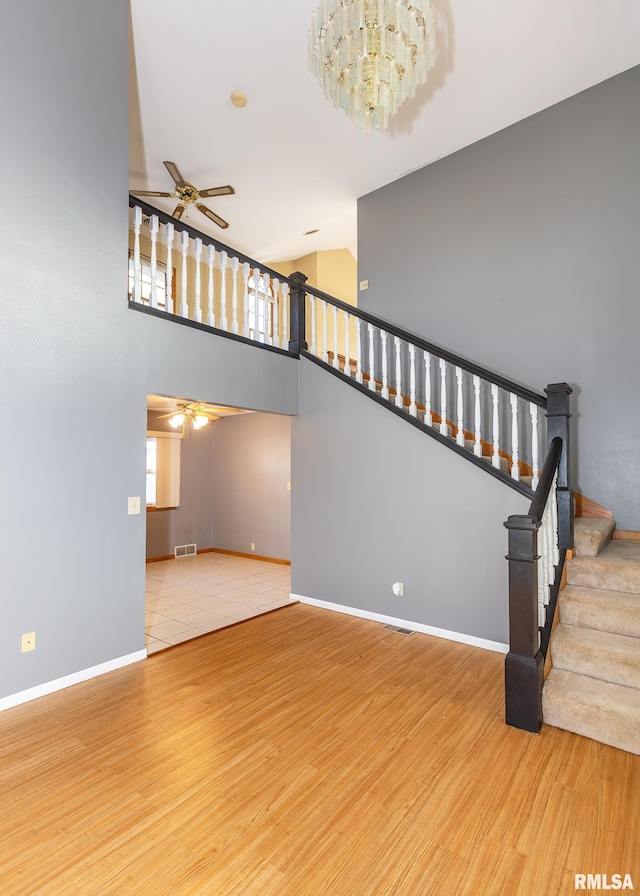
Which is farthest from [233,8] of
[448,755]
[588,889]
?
[588,889]

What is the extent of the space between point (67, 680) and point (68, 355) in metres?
2.12

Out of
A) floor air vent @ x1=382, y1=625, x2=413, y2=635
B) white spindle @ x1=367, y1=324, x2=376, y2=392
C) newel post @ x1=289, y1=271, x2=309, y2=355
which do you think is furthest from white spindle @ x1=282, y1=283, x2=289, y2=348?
floor air vent @ x1=382, y1=625, x2=413, y2=635

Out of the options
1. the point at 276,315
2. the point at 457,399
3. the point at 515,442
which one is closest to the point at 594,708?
the point at 515,442

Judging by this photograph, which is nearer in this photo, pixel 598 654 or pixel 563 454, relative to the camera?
pixel 598 654

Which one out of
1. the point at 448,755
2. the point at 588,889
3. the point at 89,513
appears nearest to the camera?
the point at 588,889

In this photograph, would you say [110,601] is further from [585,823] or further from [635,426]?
[635,426]

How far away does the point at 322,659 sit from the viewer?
3363 millimetres

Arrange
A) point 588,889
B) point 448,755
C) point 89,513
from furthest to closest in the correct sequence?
point 89,513 → point 448,755 → point 588,889

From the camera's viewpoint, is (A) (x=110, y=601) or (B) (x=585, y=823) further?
(A) (x=110, y=601)

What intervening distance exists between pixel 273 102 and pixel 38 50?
80.7 inches

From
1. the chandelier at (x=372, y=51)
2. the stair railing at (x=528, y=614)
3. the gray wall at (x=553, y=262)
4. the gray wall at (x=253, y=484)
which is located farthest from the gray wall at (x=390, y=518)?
the chandelier at (x=372, y=51)

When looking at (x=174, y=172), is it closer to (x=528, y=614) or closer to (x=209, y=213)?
(x=209, y=213)

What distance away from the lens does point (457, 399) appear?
398 centimetres

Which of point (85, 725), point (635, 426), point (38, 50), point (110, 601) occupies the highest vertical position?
point (38, 50)
